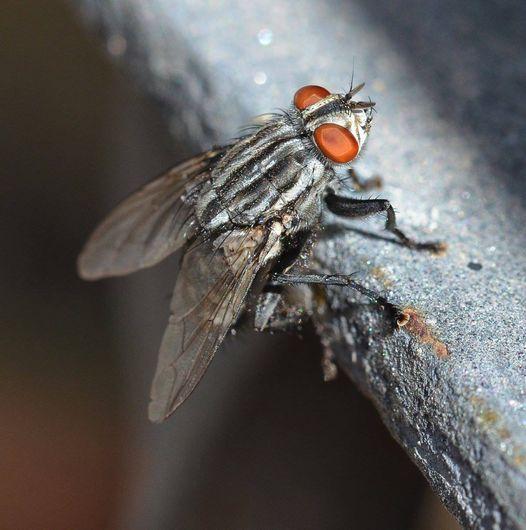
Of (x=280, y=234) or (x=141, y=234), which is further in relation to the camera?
(x=141, y=234)

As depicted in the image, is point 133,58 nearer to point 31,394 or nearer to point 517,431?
point 31,394

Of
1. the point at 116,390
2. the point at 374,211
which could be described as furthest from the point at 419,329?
the point at 116,390

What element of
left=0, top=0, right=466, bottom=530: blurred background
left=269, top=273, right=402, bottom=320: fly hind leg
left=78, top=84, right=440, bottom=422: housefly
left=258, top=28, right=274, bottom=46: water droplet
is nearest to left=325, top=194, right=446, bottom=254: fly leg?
left=78, top=84, right=440, bottom=422: housefly

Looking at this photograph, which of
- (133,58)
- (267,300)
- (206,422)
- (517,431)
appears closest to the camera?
(517,431)

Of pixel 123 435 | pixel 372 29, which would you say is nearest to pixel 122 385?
pixel 123 435

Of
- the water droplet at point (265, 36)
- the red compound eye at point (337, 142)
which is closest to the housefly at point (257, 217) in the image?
the red compound eye at point (337, 142)
